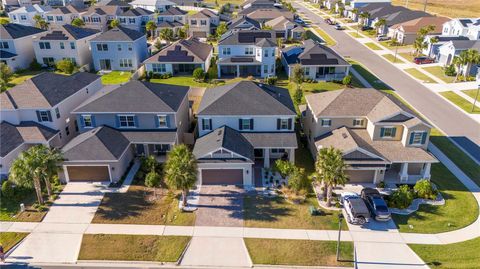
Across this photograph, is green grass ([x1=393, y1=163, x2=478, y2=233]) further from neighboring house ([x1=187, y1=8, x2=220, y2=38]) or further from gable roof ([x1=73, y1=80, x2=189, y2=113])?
neighboring house ([x1=187, y1=8, x2=220, y2=38])

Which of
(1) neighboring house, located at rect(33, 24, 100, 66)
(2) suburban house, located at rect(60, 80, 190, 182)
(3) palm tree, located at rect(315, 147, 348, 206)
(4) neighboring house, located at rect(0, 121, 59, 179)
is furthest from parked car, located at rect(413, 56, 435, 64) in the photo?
(1) neighboring house, located at rect(33, 24, 100, 66)

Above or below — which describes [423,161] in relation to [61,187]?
above

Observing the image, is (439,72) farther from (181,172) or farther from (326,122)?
(181,172)

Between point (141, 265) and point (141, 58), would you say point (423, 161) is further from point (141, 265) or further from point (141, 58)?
point (141, 58)

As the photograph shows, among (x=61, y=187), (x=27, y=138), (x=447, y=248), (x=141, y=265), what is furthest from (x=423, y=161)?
(x=27, y=138)

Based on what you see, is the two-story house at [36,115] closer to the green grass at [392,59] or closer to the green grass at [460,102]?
the green grass at [460,102]

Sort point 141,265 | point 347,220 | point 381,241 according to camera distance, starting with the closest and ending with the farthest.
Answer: point 141,265 → point 381,241 → point 347,220

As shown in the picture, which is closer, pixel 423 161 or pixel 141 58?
pixel 423 161
